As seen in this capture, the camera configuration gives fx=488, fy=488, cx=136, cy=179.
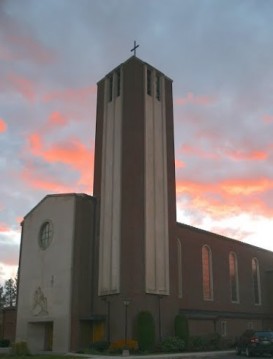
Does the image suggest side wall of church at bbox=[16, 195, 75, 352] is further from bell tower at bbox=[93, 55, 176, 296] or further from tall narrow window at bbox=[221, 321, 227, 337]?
tall narrow window at bbox=[221, 321, 227, 337]

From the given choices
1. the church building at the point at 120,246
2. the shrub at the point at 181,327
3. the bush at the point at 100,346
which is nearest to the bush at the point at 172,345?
the shrub at the point at 181,327

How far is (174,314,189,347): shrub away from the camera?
3550 cm

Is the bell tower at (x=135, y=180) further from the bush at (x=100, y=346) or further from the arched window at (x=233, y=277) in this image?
the arched window at (x=233, y=277)

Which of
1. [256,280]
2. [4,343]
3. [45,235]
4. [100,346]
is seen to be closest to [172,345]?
[100,346]

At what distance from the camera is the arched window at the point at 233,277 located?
161 ft

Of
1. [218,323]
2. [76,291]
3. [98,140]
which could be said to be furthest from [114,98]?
[218,323]

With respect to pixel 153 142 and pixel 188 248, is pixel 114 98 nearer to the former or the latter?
pixel 153 142

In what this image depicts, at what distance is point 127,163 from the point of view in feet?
124

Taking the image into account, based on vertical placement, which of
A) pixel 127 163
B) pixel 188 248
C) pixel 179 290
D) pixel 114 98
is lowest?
pixel 179 290

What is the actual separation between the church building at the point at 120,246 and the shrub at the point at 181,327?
53 cm

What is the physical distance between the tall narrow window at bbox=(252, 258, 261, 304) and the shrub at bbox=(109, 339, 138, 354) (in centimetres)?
2431

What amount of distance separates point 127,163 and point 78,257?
8112 millimetres

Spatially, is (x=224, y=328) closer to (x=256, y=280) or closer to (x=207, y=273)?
(x=207, y=273)

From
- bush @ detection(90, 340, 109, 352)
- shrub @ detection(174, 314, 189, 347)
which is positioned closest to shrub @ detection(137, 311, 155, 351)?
bush @ detection(90, 340, 109, 352)
